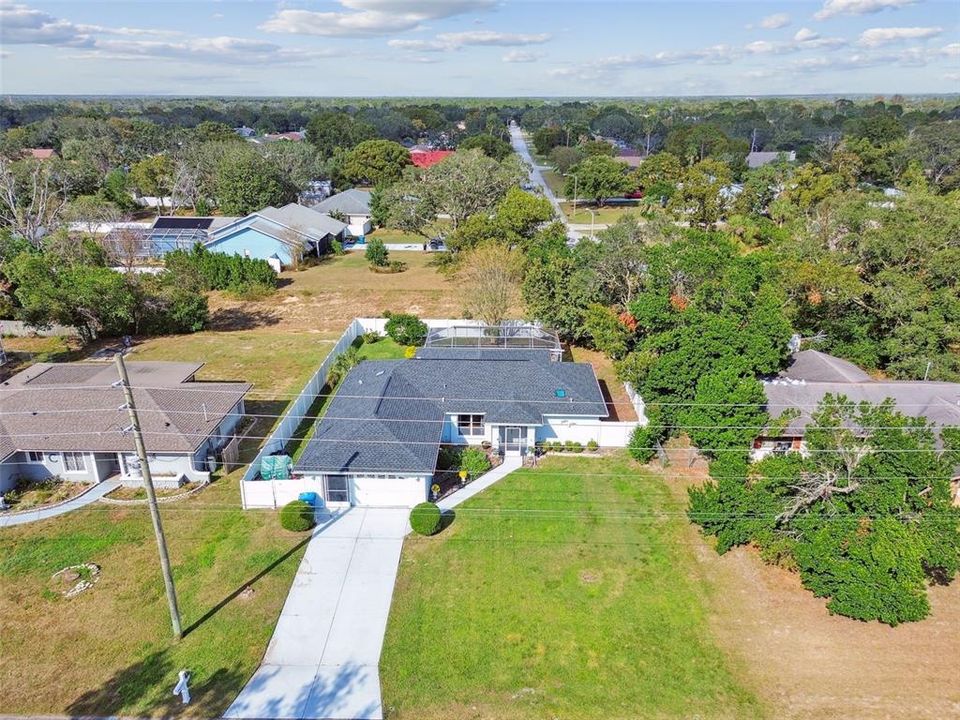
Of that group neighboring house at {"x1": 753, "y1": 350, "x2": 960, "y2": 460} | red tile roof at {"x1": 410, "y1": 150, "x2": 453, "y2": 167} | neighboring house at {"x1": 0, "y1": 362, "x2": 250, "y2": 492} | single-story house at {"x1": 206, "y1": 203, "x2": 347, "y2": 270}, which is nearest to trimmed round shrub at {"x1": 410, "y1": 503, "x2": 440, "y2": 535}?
neighboring house at {"x1": 0, "y1": 362, "x2": 250, "y2": 492}

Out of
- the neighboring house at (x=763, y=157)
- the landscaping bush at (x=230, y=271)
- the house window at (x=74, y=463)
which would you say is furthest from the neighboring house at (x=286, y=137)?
the house window at (x=74, y=463)

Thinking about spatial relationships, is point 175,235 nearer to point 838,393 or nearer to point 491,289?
point 491,289

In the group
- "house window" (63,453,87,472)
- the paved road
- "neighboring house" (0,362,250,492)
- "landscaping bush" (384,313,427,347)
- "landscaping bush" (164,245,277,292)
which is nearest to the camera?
"neighboring house" (0,362,250,492)

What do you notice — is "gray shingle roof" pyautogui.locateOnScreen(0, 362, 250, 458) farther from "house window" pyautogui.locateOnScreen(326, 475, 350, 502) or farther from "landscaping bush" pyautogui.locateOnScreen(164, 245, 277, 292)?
"landscaping bush" pyautogui.locateOnScreen(164, 245, 277, 292)

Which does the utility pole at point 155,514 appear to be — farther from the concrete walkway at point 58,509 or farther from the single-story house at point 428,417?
the concrete walkway at point 58,509

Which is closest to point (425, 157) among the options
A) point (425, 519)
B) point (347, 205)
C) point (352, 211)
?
point (347, 205)
